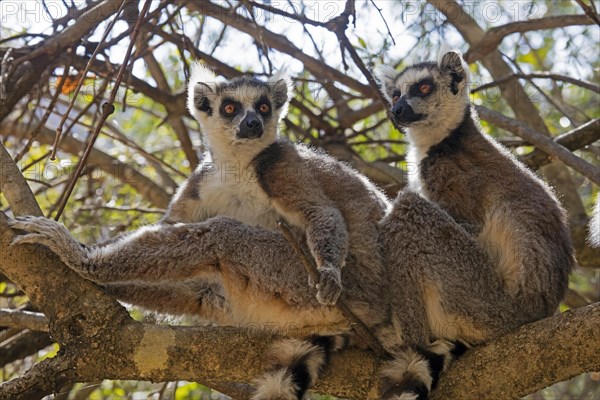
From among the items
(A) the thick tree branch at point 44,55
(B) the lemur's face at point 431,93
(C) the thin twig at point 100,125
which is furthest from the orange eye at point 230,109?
(B) the lemur's face at point 431,93

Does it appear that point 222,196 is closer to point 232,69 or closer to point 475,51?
point 232,69

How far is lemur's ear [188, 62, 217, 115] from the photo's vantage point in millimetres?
6365

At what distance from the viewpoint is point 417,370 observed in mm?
4520

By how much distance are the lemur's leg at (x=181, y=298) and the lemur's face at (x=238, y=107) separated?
1296 millimetres

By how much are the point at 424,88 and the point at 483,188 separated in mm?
1466

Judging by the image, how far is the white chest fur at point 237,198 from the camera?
5.40 metres

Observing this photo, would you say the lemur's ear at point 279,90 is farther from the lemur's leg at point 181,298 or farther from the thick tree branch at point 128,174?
the thick tree branch at point 128,174

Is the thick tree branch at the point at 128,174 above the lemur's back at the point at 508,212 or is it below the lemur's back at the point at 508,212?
above

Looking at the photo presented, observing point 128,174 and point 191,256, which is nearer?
point 191,256

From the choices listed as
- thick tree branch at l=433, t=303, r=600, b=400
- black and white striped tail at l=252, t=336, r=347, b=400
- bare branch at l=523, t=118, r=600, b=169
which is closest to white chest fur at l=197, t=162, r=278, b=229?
black and white striped tail at l=252, t=336, r=347, b=400

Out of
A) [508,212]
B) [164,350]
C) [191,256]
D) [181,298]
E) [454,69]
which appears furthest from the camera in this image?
[454,69]

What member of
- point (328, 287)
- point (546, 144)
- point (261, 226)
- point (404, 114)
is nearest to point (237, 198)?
point (261, 226)

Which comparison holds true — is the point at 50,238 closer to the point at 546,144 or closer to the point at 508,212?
the point at 508,212

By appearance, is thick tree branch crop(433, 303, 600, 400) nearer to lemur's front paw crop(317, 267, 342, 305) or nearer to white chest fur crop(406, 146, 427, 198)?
lemur's front paw crop(317, 267, 342, 305)
